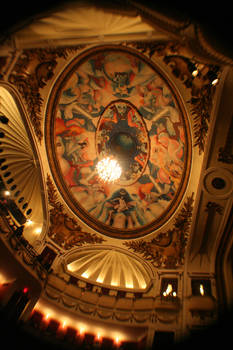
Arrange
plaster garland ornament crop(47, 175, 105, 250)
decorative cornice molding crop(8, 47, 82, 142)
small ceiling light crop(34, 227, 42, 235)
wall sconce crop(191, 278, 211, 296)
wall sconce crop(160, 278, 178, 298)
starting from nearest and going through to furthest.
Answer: decorative cornice molding crop(8, 47, 82, 142) < wall sconce crop(191, 278, 211, 296) < wall sconce crop(160, 278, 178, 298) < small ceiling light crop(34, 227, 42, 235) < plaster garland ornament crop(47, 175, 105, 250)

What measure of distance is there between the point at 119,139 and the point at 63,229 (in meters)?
5.72

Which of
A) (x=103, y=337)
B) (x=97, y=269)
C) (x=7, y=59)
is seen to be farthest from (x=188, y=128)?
(x=103, y=337)

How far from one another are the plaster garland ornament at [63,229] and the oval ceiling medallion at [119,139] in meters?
0.53

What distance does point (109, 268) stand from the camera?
11.7m

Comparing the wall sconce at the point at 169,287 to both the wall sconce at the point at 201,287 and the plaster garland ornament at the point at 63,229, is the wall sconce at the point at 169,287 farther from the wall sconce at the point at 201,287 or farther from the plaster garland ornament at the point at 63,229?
the plaster garland ornament at the point at 63,229

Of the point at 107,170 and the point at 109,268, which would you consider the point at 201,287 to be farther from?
the point at 107,170

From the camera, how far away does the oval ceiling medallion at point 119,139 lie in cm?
906

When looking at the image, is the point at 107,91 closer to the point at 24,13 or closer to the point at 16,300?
the point at 24,13

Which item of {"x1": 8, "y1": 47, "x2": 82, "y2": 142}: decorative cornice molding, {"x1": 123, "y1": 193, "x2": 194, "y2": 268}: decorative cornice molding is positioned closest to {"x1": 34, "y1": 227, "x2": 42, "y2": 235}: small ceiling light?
{"x1": 123, "y1": 193, "x2": 194, "y2": 268}: decorative cornice molding

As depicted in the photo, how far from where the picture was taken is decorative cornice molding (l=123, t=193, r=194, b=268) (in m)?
9.84

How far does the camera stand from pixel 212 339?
111 inches

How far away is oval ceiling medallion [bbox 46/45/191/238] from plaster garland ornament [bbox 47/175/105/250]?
1.74 feet

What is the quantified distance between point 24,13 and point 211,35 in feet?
8.88

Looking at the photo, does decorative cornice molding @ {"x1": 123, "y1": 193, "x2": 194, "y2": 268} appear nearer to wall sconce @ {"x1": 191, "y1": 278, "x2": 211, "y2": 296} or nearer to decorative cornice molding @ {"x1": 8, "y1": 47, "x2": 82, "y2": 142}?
wall sconce @ {"x1": 191, "y1": 278, "x2": 211, "y2": 296}
